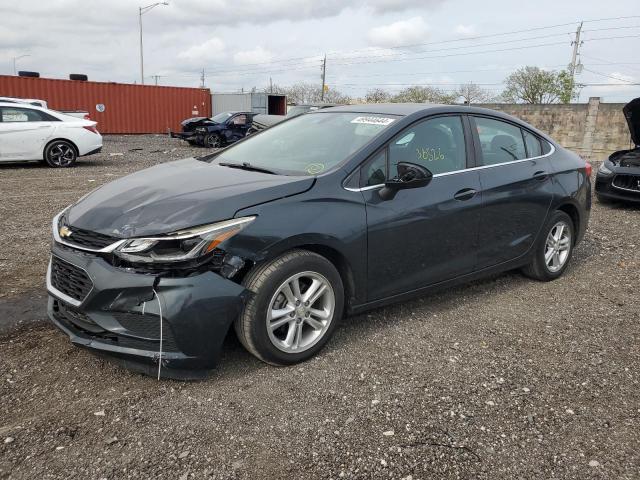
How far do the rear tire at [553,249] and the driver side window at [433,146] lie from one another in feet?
4.19

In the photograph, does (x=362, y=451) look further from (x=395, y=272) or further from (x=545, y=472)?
(x=395, y=272)

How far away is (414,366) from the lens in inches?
133

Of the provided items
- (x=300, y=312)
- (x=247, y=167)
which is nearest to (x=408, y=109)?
(x=247, y=167)

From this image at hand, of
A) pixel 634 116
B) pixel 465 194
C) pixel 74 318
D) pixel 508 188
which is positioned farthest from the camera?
pixel 634 116

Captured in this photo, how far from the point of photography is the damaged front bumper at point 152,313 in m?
2.80

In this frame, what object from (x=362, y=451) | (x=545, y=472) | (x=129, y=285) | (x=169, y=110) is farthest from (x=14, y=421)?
(x=169, y=110)

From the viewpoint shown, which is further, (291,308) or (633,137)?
(633,137)

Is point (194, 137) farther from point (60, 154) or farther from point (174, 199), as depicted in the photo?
point (174, 199)

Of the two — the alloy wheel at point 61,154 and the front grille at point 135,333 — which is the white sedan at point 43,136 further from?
the front grille at point 135,333

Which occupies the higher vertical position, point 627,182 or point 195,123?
point 195,123

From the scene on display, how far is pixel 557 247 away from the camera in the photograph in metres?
5.07

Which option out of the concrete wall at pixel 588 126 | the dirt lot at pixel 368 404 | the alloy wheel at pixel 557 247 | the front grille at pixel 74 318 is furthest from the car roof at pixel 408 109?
the concrete wall at pixel 588 126

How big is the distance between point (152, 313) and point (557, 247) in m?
3.81

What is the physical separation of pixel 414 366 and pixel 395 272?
2.09 ft
